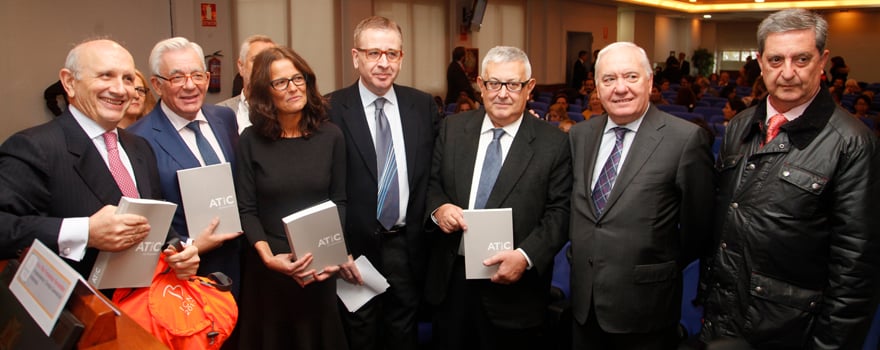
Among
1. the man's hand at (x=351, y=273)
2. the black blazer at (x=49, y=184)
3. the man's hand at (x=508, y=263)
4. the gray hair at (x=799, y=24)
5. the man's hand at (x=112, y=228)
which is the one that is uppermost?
the gray hair at (x=799, y=24)

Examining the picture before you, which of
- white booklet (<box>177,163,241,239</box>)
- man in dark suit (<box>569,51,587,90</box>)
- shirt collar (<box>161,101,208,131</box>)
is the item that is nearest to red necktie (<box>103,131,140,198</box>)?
white booklet (<box>177,163,241,239</box>)

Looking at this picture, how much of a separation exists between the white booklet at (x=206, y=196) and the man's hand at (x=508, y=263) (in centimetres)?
97

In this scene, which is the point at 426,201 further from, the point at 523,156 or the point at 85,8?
the point at 85,8

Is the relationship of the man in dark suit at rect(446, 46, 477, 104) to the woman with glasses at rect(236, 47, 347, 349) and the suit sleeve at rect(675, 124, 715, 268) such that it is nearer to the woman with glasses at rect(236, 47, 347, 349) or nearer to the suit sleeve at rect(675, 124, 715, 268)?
the woman with glasses at rect(236, 47, 347, 349)

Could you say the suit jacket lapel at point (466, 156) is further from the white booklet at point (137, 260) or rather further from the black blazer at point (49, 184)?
the black blazer at point (49, 184)

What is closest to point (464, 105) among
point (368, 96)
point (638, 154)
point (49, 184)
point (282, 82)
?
point (368, 96)

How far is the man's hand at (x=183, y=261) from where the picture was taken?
6.48 feet

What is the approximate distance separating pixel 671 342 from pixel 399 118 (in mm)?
1395

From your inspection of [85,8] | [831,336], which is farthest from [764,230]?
[85,8]

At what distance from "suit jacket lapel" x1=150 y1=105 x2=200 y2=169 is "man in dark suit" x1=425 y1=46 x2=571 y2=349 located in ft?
3.11

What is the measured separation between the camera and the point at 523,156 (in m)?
2.39

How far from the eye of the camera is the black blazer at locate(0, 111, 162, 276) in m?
1.75

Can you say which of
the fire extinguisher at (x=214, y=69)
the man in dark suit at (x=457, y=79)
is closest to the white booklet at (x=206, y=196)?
the fire extinguisher at (x=214, y=69)

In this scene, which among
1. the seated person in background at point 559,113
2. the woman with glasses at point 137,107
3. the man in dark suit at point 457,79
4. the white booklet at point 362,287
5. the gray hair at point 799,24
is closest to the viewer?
the gray hair at point 799,24
